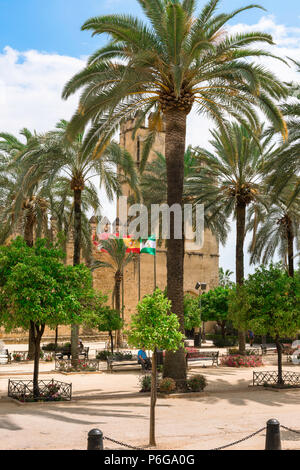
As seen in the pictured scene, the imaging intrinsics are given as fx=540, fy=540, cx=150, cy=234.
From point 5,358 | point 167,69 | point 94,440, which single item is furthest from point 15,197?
point 94,440

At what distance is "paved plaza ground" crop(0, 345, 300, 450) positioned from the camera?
8211mm

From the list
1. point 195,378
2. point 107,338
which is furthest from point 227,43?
point 107,338

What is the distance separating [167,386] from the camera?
44.0 ft

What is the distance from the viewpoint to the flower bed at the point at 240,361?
A: 2086cm

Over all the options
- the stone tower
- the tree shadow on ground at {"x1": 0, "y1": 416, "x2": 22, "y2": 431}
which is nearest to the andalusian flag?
the stone tower

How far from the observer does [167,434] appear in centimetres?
880

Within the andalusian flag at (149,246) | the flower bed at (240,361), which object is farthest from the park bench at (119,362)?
the andalusian flag at (149,246)

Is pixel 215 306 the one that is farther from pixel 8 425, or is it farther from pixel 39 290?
pixel 8 425

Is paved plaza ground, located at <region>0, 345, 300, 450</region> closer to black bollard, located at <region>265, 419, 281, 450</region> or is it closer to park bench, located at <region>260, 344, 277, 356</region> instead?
black bollard, located at <region>265, 419, 281, 450</region>

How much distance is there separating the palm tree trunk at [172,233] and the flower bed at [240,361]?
7.38 metres

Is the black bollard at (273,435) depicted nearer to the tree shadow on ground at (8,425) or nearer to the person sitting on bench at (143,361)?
the tree shadow on ground at (8,425)
